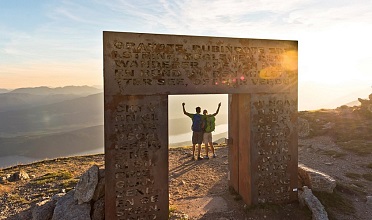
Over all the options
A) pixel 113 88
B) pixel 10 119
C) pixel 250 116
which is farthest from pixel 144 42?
pixel 10 119

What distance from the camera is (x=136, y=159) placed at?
20.8ft

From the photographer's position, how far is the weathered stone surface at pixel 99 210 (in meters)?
6.40

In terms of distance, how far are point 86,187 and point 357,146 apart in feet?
49.1

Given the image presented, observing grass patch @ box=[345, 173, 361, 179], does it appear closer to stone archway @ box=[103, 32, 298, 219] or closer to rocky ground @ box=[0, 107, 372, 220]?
rocky ground @ box=[0, 107, 372, 220]

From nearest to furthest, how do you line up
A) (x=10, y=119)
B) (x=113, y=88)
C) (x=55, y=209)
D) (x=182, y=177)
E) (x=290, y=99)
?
(x=113, y=88)
(x=55, y=209)
(x=290, y=99)
(x=182, y=177)
(x=10, y=119)

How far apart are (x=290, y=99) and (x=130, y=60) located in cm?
481

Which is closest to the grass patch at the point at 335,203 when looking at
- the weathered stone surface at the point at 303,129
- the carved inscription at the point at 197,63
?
the carved inscription at the point at 197,63

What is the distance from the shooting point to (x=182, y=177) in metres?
10.5

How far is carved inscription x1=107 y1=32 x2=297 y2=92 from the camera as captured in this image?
603 centimetres

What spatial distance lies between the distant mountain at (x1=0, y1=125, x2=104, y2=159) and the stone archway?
9890cm

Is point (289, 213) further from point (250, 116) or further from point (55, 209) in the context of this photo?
point (55, 209)

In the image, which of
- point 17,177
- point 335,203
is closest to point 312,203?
point 335,203

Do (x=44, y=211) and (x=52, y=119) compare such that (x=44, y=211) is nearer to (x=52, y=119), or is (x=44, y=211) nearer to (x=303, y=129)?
(x=303, y=129)

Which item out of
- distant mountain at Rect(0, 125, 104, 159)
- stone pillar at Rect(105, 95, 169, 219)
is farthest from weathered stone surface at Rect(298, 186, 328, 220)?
distant mountain at Rect(0, 125, 104, 159)
